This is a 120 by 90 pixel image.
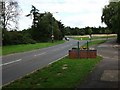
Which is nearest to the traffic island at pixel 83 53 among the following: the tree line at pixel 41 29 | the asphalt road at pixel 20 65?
the asphalt road at pixel 20 65

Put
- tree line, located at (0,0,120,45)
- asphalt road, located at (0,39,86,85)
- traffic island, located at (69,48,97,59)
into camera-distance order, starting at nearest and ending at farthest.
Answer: asphalt road, located at (0,39,86,85)
traffic island, located at (69,48,97,59)
tree line, located at (0,0,120,45)

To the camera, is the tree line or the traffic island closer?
the traffic island

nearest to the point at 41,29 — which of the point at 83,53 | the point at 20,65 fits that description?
the point at 83,53

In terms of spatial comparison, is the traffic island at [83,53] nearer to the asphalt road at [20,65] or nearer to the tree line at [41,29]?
the asphalt road at [20,65]

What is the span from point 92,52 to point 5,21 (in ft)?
141

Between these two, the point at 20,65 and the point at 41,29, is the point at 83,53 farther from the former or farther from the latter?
the point at 41,29

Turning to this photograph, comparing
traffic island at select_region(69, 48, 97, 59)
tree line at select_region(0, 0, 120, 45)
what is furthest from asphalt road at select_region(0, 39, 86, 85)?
tree line at select_region(0, 0, 120, 45)

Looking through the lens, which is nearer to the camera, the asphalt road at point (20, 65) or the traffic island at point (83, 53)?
the asphalt road at point (20, 65)

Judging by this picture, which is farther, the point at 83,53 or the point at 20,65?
the point at 83,53

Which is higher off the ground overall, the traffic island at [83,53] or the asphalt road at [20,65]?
the traffic island at [83,53]

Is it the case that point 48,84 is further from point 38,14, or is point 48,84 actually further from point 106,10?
point 38,14

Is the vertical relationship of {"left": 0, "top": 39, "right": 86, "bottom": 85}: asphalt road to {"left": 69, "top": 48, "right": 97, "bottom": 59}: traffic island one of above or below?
below

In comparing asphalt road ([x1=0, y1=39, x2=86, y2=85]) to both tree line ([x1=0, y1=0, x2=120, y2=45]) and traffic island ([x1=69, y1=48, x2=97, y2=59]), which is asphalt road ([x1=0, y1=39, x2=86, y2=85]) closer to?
traffic island ([x1=69, y1=48, x2=97, y2=59])

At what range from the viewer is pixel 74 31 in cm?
17975
